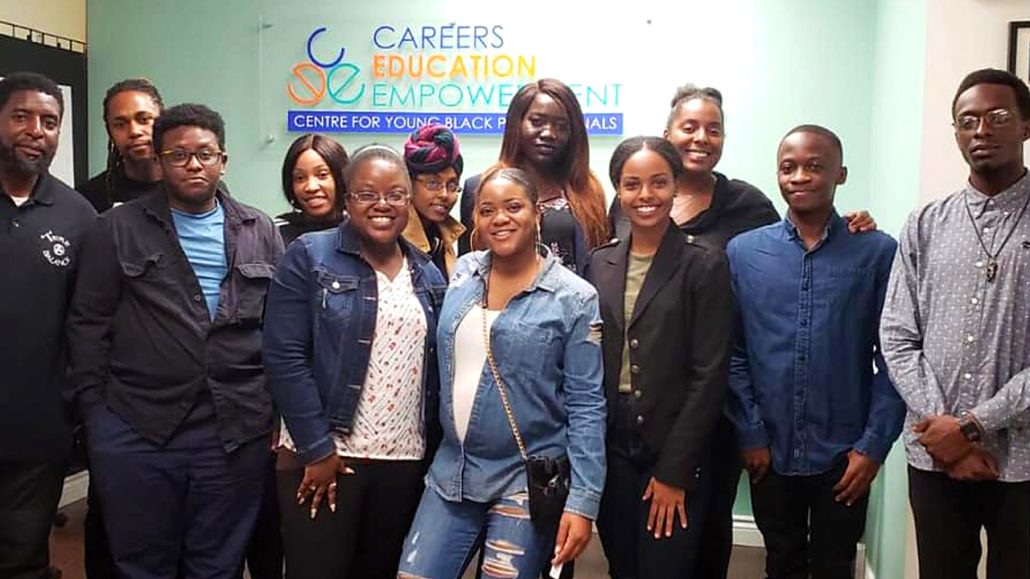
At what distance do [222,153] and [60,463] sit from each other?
944 millimetres

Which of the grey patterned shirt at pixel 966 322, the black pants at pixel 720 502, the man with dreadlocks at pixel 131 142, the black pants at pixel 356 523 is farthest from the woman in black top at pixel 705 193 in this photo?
the man with dreadlocks at pixel 131 142

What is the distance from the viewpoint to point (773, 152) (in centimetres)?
392

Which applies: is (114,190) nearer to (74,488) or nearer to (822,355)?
(74,488)

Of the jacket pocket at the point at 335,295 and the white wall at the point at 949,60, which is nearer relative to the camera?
the jacket pocket at the point at 335,295

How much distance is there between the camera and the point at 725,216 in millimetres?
2697

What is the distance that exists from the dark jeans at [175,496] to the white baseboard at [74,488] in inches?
90.0

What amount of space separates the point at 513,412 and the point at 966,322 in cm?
103

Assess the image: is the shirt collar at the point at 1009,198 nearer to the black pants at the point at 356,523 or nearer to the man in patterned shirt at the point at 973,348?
the man in patterned shirt at the point at 973,348

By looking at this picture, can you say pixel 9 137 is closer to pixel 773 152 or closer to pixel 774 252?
pixel 774 252

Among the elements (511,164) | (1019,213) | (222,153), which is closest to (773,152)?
(511,164)

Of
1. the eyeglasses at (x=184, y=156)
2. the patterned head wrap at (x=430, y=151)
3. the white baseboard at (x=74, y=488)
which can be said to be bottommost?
the white baseboard at (x=74, y=488)

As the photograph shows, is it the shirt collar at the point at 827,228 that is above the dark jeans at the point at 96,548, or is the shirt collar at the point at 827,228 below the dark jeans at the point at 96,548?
above

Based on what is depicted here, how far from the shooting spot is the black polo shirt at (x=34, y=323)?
2.35m

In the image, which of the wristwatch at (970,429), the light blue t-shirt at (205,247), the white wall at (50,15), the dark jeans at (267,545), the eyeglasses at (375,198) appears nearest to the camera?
the wristwatch at (970,429)
